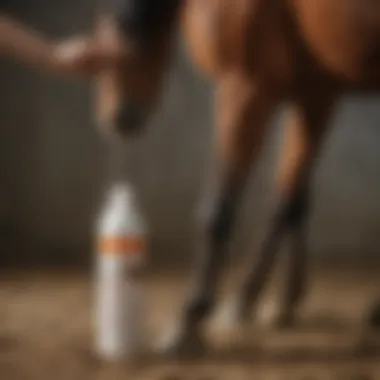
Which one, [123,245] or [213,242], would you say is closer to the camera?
[123,245]

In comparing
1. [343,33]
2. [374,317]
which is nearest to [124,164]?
[374,317]

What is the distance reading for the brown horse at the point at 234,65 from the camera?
1.27m

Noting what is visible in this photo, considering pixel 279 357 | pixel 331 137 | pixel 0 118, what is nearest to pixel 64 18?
pixel 0 118

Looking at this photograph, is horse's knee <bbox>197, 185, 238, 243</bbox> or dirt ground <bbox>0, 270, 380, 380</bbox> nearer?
dirt ground <bbox>0, 270, 380, 380</bbox>

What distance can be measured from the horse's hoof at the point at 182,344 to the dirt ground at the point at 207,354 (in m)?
0.03

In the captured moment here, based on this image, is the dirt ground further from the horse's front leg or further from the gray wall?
the gray wall

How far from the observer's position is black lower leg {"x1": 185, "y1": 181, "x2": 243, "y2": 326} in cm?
144

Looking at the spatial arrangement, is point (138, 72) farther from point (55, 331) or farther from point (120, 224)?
point (55, 331)

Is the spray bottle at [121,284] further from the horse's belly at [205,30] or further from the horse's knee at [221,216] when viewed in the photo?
the horse's belly at [205,30]

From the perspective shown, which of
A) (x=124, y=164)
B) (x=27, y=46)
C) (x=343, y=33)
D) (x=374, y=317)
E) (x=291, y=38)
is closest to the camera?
(x=343, y=33)

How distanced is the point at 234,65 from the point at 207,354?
1.47ft

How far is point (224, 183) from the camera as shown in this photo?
4.72 ft

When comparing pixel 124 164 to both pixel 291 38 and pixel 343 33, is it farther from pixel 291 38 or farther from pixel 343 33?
pixel 343 33

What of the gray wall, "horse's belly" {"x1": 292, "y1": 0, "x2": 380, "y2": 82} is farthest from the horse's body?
the gray wall
